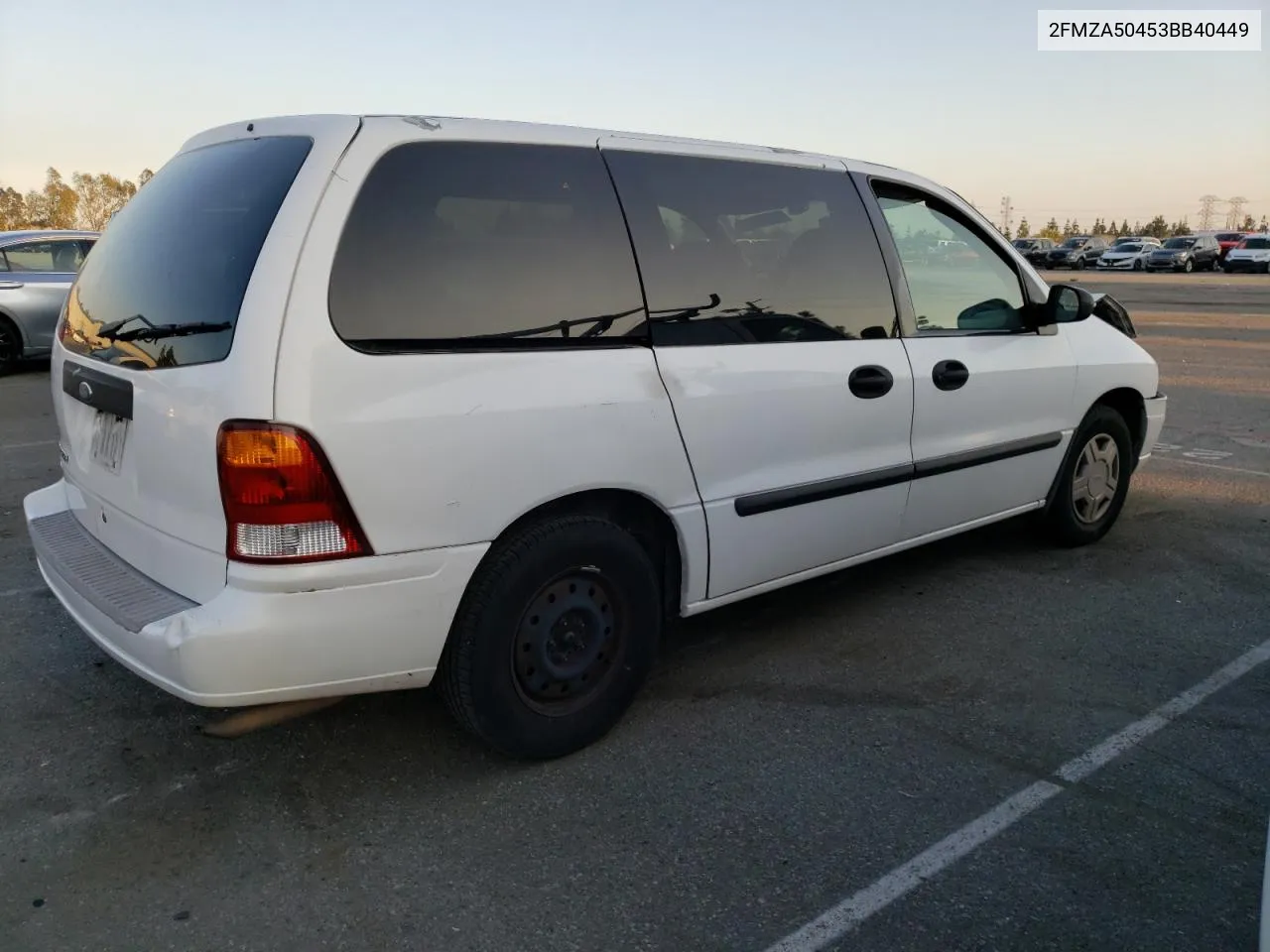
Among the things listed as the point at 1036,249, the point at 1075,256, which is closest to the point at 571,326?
the point at 1075,256

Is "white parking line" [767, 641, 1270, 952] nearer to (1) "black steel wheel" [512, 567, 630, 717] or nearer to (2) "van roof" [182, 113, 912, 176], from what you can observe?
(1) "black steel wheel" [512, 567, 630, 717]

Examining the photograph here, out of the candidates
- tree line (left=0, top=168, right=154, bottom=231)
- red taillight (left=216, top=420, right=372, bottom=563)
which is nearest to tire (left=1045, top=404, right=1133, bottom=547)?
red taillight (left=216, top=420, right=372, bottom=563)

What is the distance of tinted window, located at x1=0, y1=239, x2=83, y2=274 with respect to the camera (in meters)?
10.8

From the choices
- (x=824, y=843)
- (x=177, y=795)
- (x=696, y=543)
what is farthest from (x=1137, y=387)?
(x=177, y=795)

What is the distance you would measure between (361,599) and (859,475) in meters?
1.94

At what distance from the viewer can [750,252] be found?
3.48 meters

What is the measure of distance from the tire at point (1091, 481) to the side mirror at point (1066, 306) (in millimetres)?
603

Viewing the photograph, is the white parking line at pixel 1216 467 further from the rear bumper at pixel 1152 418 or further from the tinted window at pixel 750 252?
the tinted window at pixel 750 252

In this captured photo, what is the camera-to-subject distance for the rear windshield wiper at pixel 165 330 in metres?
2.56

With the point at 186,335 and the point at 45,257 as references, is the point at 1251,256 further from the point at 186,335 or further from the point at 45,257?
the point at 186,335

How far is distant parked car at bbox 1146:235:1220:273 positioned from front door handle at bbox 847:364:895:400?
45363 millimetres

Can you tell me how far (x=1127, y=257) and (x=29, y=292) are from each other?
4481 cm

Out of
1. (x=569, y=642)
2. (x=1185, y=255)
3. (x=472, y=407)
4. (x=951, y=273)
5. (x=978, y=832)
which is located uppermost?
(x=1185, y=255)

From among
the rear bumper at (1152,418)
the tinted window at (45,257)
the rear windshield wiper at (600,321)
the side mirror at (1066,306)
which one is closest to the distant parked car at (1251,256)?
the rear bumper at (1152,418)
